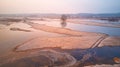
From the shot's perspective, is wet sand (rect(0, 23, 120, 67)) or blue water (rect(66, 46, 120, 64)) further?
blue water (rect(66, 46, 120, 64))

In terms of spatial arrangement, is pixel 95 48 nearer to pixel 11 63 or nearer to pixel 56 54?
pixel 56 54

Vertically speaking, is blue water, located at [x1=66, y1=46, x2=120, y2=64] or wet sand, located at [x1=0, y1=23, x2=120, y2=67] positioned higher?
wet sand, located at [x1=0, y1=23, x2=120, y2=67]

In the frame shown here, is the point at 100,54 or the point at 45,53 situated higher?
the point at 45,53

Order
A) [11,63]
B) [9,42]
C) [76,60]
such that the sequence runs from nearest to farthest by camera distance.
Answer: [11,63], [76,60], [9,42]

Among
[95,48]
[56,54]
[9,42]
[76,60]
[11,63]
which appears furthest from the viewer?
[9,42]

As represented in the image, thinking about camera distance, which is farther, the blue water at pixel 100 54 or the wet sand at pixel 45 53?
the blue water at pixel 100 54

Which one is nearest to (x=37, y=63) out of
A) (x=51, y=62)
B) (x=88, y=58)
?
(x=51, y=62)

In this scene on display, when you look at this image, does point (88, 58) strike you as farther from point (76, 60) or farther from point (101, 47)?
point (101, 47)

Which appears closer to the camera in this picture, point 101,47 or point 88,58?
point 88,58

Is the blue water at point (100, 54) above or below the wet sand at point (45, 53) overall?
below

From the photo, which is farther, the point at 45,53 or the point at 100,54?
the point at 100,54
